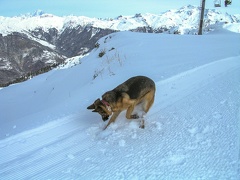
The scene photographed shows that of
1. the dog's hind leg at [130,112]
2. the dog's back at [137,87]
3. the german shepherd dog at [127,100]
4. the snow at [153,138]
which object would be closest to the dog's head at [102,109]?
the german shepherd dog at [127,100]

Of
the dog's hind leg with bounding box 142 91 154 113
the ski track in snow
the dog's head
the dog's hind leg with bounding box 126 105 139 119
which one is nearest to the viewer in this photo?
the ski track in snow

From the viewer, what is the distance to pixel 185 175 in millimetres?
3980

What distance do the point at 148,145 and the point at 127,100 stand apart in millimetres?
1431

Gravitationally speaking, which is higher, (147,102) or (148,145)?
(147,102)

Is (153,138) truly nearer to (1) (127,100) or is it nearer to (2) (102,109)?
(1) (127,100)

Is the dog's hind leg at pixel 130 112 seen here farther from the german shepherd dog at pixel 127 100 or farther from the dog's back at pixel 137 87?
the dog's back at pixel 137 87

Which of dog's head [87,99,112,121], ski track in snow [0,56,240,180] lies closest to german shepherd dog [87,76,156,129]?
dog's head [87,99,112,121]

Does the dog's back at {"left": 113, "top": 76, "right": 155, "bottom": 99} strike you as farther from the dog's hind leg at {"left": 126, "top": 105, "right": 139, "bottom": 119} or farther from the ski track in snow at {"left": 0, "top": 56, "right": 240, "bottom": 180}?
the ski track in snow at {"left": 0, "top": 56, "right": 240, "bottom": 180}

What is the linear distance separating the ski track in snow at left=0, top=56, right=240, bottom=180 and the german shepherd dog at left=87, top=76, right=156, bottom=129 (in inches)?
9.2

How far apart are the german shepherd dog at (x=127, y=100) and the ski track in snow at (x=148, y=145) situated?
0.23 meters

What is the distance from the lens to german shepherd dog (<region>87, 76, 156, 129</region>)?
6227 millimetres

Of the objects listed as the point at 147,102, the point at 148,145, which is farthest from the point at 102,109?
the point at 148,145

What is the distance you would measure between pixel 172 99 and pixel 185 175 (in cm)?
353

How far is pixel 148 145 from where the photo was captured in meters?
5.11
